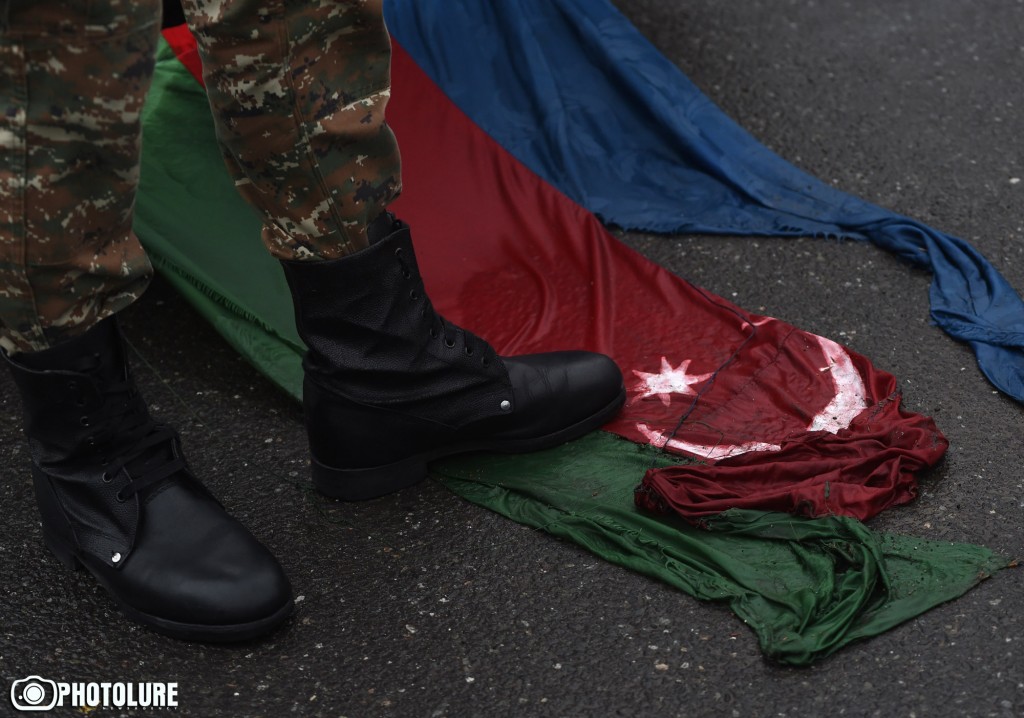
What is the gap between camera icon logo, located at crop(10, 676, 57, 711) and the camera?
1.37 metres

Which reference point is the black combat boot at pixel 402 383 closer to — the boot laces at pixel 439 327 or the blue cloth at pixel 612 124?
the boot laces at pixel 439 327

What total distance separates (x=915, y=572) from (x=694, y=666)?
0.33 meters

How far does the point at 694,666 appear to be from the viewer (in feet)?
4.56

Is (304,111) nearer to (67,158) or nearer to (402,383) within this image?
(67,158)

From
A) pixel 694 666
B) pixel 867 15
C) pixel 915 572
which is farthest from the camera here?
pixel 867 15

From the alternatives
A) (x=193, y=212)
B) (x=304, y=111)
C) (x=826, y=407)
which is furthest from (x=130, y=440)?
(x=826, y=407)

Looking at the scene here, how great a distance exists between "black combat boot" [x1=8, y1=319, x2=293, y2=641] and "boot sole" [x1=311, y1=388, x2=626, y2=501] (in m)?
0.23

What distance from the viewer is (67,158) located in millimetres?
1255

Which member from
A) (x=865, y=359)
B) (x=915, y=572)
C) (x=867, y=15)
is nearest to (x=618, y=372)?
(x=865, y=359)

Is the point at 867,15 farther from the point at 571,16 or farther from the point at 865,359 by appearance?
the point at 865,359

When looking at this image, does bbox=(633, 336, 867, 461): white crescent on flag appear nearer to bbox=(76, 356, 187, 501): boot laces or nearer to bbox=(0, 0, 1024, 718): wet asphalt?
bbox=(0, 0, 1024, 718): wet asphalt

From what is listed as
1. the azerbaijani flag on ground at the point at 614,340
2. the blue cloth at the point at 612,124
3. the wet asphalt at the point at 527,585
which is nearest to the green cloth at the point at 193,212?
the azerbaijani flag on ground at the point at 614,340

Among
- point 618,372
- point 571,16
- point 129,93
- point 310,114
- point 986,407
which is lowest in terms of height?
point 986,407

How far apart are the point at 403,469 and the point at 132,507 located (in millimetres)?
411
